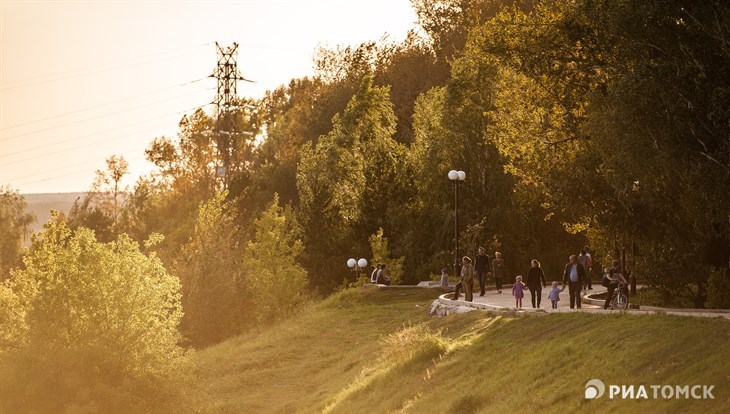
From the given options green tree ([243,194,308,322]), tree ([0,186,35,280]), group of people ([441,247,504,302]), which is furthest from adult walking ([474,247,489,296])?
tree ([0,186,35,280])

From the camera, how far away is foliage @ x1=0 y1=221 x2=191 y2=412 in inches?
1554

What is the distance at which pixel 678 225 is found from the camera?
1481 inches

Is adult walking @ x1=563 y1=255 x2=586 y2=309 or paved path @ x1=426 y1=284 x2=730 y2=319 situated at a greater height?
adult walking @ x1=563 y1=255 x2=586 y2=309

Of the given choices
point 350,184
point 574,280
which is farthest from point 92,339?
point 350,184

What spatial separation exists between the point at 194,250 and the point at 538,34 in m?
33.7

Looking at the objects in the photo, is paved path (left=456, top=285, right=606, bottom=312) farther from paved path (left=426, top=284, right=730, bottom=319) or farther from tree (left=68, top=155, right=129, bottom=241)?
tree (left=68, top=155, right=129, bottom=241)

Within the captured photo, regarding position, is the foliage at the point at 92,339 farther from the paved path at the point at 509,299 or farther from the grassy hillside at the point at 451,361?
the paved path at the point at 509,299

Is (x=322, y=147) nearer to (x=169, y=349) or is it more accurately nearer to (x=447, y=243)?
(x=447, y=243)

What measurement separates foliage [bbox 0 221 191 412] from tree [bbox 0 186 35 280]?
6085 centimetres

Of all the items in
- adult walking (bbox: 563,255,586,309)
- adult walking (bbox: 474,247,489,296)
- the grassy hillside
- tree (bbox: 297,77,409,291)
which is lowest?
the grassy hillside

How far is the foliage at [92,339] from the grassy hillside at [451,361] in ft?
9.28

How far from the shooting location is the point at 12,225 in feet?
377

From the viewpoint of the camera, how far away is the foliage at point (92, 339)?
3947cm

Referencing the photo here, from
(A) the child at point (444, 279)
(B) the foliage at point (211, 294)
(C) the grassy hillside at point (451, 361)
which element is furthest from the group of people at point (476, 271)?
(B) the foliage at point (211, 294)
